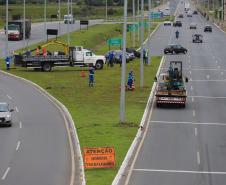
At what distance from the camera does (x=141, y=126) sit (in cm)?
3597

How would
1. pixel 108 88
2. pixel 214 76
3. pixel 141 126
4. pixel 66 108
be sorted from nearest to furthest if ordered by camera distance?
pixel 141 126 < pixel 66 108 < pixel 108 88 < pixel 214 76

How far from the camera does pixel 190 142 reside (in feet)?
106

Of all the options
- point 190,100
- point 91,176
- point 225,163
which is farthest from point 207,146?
point 190,100

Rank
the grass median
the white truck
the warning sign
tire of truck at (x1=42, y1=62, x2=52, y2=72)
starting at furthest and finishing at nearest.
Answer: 1. tire of truck at (x1=42, y1=62, x2=52, y2=72)
2. the white truck
3. the grass median
4. the warning sign

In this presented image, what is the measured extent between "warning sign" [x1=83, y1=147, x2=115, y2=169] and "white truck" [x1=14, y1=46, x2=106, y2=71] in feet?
140

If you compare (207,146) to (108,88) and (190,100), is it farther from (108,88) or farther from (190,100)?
(108,88)

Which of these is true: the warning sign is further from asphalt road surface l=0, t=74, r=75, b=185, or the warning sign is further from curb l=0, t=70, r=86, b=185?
asphalt road surface l=0, t=74, r=75, b=185

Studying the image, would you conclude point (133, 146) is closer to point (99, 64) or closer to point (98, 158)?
point (98, 158)

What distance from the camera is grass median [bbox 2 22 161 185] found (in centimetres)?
3073

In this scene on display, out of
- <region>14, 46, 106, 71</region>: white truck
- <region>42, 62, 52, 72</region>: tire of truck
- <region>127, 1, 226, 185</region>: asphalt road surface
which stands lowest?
<region>127, 1, 226, 185</region>: asphalt road surface

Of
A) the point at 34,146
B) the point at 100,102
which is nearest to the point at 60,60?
the point at 100,102

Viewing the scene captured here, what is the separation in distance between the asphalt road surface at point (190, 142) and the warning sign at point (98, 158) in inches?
36.6

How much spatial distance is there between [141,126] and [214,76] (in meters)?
29.6

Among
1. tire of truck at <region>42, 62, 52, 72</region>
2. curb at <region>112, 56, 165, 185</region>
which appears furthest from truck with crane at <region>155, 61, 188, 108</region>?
tire of truck at <region>42, 62, 52, 72</region>
